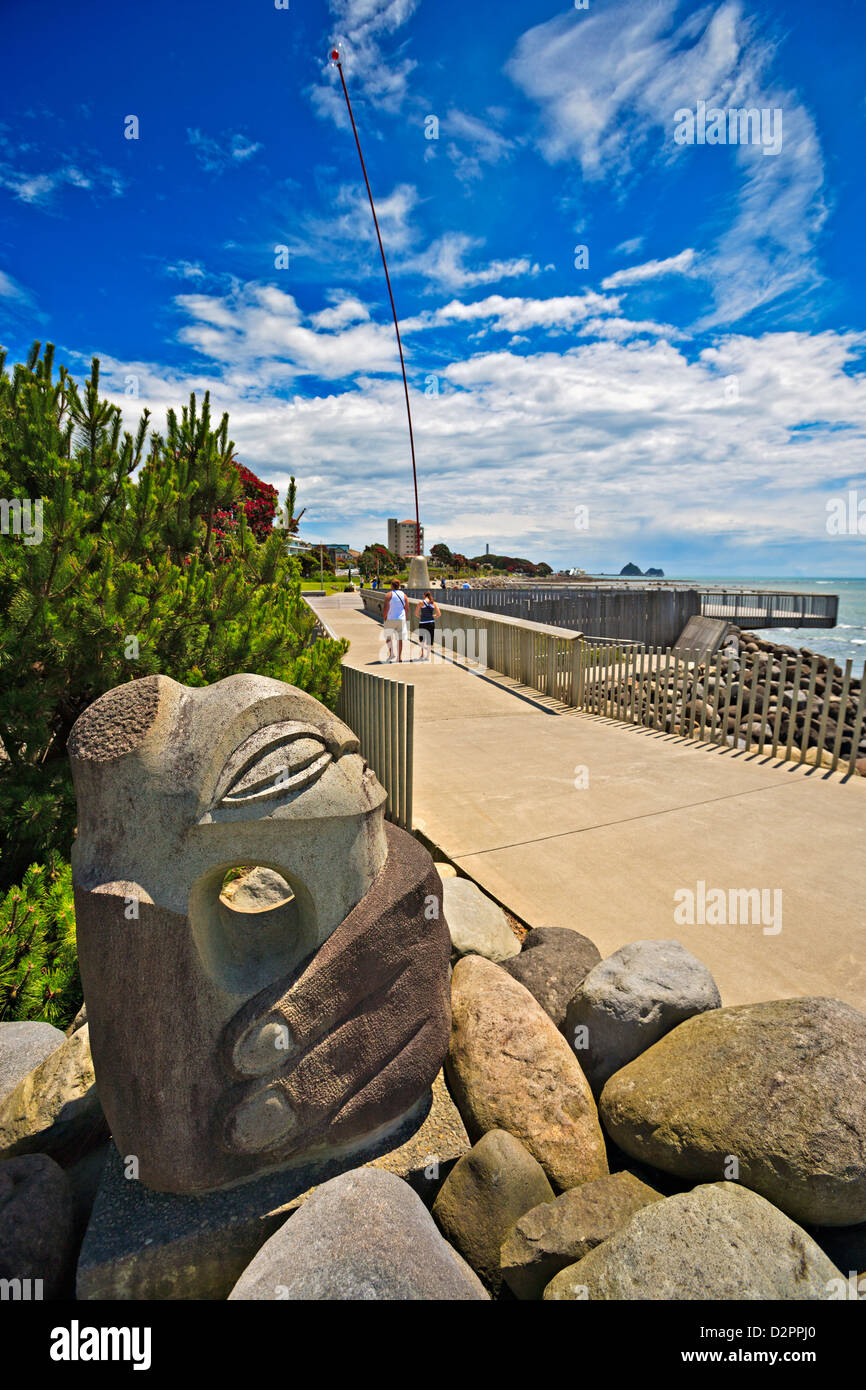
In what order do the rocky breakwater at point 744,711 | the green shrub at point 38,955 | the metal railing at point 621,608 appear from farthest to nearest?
the metal railing at point 621,608 < the rocky breakwater at point 744,711 < the green shrub at point 38,955

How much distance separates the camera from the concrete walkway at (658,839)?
3701 millimetres

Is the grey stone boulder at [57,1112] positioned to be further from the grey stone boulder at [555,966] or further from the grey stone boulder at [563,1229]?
the grey stone boulder at [555,966]

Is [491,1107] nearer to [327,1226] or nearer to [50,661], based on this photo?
[327,1226]

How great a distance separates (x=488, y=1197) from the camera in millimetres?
2137

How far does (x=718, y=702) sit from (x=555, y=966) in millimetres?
6053

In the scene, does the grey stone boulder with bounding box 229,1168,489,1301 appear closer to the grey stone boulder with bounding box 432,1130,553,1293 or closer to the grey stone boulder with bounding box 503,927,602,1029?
the grey stone boulder with bounding box 432,1130,553,1293

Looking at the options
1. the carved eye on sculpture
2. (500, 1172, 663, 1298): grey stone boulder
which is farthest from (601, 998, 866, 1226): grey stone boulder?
the carved eye on sculpture

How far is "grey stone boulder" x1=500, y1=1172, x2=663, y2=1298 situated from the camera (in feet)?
6.32

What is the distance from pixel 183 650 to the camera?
14.5 feet

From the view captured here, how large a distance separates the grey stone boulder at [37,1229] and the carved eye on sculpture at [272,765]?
149 cm

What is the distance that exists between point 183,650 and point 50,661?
32.8 inches

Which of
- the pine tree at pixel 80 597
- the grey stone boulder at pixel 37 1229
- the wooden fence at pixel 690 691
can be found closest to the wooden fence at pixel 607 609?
the wooden fence at pixel 690 691

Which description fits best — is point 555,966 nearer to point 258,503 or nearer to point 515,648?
point 515,648

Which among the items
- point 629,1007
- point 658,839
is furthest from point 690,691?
point 629,1007
